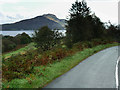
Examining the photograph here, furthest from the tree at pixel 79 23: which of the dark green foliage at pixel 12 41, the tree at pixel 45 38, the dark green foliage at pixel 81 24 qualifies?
the dark green foliage at pixel 12 41

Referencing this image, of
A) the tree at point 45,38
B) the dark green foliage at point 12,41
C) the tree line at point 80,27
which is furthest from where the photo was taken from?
the dark green foliage at point 12,41

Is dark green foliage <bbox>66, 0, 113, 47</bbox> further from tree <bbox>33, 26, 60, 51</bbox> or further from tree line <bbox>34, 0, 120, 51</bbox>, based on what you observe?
tree <bbox>33, 26, 60, 51</bbox>

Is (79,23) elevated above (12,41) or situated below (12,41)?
above

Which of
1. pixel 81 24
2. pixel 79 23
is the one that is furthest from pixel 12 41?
pixel 81 24

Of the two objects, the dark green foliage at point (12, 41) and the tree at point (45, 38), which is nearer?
the tree at point (45, 38)

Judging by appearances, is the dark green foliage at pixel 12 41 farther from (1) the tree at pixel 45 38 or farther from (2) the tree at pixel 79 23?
(2) the tree at pixel 79 23

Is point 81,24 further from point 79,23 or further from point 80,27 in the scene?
point 80,27

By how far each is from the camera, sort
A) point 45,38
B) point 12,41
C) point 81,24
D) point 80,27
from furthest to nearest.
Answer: point 12,41 → point 81,24 → point 80,27 → point 45,38

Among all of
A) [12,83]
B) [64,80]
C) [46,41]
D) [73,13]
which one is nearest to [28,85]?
[12,83]

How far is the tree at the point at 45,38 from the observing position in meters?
23.3

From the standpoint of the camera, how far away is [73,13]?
34.9 m

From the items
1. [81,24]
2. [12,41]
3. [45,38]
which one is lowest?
[12,41]

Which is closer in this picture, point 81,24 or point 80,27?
point 80,27

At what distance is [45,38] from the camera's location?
23234 mm
